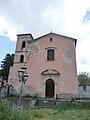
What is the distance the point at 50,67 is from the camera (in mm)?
27406

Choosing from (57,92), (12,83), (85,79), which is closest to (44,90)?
(57,92)

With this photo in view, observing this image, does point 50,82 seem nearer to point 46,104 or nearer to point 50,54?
point 50,54

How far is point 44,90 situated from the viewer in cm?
2667

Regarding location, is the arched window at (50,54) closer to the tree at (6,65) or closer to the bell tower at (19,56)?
the bell tower at (19,56)

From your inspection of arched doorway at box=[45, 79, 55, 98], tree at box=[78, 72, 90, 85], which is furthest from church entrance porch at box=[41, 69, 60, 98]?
tree at box=[78, 72, 90, 85]

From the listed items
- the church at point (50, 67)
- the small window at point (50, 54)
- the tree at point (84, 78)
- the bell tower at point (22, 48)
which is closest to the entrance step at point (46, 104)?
the church at point (50, 67)

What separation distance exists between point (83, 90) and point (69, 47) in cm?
603

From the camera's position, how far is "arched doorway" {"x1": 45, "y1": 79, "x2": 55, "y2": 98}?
27.2 meters

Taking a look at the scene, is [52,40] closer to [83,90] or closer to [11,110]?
[83,90]

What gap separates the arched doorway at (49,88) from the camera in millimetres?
27233

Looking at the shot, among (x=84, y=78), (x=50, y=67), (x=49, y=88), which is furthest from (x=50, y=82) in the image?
(x=84, y=78)

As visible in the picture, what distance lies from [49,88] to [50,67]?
2.81m

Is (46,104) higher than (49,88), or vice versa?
(49,88)

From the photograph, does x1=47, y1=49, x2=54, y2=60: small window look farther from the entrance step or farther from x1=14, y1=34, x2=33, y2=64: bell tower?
the entrance step
